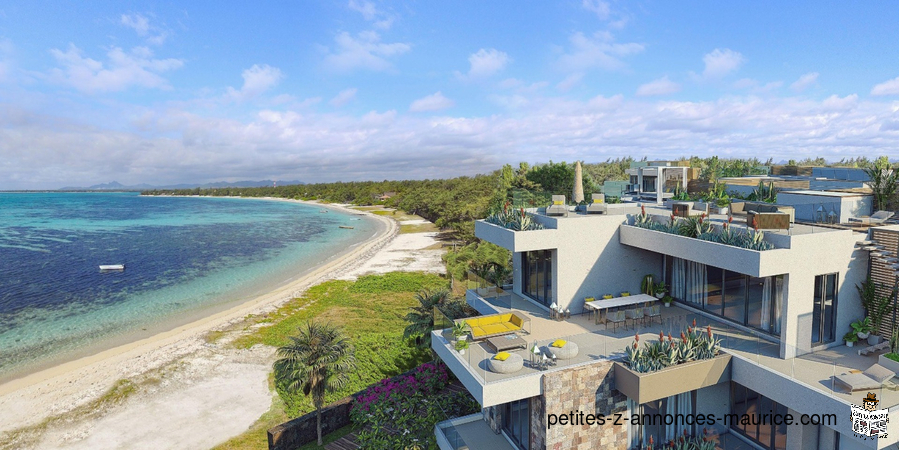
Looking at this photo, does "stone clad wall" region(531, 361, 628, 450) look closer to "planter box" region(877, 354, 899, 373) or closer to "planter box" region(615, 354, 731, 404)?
"planter box" region(615, 354, 731, 404)

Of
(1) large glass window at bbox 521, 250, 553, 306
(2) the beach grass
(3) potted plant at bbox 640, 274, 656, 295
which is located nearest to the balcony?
(3) potted plant at bbox 640, 274, 656, 295

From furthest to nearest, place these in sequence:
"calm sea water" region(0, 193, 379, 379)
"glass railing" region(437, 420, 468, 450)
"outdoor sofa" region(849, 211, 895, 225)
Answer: "calm sea water" region(0, 193, 379, 379)
"outdoor sofa" region(849, 211, 895, 225)
"glass railing" region(437, 420, 468, 450)

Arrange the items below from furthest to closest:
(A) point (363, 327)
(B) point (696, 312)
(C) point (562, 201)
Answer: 1. (A) point (363, 327)
2. (C) point (562, 201)
3. (B) point (696, 312)

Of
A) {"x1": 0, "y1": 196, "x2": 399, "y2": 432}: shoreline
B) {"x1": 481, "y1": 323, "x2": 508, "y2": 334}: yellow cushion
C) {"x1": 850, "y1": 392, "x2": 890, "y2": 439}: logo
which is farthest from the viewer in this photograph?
{"x1": 0, "y1": 196, "x2": 399, "y2": 432}: shoreline

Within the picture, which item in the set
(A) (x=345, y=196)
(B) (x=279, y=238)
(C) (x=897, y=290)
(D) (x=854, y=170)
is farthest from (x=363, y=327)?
(A) (x=345, y=196)

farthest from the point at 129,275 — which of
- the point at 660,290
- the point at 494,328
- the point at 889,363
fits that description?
the point at 889,363

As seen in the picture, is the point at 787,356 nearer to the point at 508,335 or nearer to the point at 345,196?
the point at 508,335

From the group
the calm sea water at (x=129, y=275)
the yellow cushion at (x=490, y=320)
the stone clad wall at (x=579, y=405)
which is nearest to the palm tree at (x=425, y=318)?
the yellow cushion at (x=490, y=320)

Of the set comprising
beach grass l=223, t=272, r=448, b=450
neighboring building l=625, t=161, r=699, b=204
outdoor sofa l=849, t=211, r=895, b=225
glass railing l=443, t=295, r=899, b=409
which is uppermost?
neighboring building l=625, t=161, r=699, b=204
